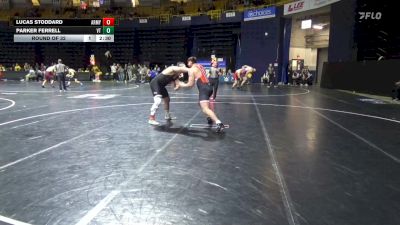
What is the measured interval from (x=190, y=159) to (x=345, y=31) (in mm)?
21003

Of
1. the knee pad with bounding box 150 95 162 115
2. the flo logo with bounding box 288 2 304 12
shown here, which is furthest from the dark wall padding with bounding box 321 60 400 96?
the knee pad with bounding box 150 95 162 115

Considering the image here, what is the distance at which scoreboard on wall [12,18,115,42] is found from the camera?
30562 millimetres

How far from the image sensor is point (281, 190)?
4.00 meters

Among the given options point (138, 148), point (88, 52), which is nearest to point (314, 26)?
point (88, 52)

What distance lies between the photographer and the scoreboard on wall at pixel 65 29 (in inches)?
1203

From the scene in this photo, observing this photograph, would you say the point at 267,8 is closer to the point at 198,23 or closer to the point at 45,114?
the point at 198,23

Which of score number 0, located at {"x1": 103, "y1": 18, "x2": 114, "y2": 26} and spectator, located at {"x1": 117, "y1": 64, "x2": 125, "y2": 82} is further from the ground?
score number 0, located at {"x1": 103, "y1": 18, "x2": 114, "y2": 26}

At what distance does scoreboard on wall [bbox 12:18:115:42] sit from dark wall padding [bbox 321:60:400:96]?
61.1ft

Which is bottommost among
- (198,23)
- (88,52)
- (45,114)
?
(45,114)

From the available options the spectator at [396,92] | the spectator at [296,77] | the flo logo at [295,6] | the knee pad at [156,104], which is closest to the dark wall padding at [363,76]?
the spectator at [396,92]

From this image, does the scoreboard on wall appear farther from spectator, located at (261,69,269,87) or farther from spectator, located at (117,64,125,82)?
spectator, located at (261,69,269,87)

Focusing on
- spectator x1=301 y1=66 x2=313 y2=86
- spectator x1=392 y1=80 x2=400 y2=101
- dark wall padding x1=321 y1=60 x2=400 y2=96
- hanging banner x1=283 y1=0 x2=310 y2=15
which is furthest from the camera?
spectator x1=301 y1=66 x2=313 y2=86

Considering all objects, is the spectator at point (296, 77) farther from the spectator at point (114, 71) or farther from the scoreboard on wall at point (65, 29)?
the scoreboard on wall at point (65, 29)

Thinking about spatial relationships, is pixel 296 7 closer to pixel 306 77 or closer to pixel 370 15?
pixel 306 77
